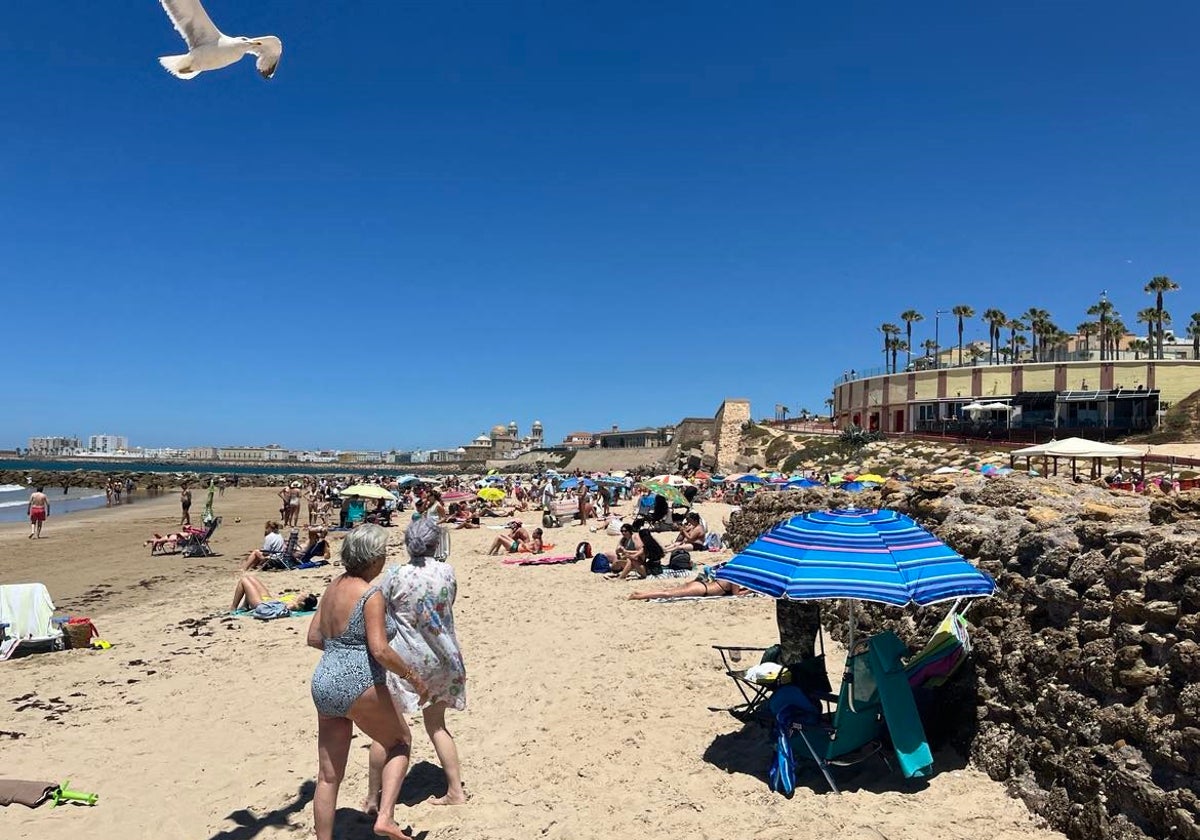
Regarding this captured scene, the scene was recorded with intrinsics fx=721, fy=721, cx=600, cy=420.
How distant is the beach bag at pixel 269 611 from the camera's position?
929cm

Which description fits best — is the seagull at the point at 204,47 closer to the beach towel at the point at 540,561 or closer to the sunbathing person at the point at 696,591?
the sunbathing person at the point at 696,591

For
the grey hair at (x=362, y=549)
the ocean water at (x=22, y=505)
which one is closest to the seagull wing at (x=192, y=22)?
the grey hair at (x=362, y=549)

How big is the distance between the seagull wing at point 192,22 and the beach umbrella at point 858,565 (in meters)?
4.20

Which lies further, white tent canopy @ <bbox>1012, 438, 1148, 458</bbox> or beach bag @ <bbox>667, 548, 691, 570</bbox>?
white tent canopy @ <bbox>1012, 438, 1148, 458</bbox>

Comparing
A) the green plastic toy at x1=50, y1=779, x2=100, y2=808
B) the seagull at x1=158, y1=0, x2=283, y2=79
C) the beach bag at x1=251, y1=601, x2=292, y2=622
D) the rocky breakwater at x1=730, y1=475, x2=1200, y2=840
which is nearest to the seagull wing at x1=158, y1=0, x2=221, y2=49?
the seagull at x1=158, y1=0, x2=283, y2=79

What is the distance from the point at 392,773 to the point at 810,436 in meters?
42.4

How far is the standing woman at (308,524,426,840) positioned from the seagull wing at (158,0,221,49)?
3039mm

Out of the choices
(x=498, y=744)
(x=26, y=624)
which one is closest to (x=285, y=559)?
(x=26, y=624)

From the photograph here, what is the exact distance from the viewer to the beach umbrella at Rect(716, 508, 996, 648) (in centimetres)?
380

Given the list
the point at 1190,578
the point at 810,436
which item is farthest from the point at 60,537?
the point at 810,436

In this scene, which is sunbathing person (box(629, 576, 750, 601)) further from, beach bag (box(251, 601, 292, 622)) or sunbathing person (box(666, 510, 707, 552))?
beach bag (box(251, 601, 292, 622))

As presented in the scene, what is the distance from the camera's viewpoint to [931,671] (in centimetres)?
449

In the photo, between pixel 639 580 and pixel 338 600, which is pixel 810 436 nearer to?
pixel 639 580

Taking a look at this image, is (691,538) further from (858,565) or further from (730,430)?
(730,430)
